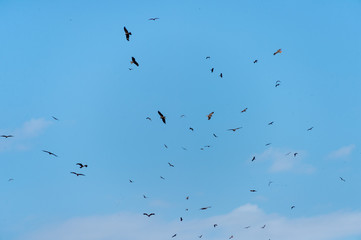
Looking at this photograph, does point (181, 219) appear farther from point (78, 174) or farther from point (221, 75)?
point (221, 75)

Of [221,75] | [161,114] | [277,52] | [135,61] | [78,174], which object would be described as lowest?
[78,174]

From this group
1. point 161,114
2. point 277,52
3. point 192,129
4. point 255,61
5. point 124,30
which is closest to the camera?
point 124,30

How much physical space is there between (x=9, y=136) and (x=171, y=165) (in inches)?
530

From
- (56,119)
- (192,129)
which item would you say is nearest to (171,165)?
(192,129)

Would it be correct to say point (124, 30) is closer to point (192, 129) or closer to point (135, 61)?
point (135, 61)

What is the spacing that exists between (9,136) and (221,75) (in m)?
17.4

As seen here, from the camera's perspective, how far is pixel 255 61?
24016 mm

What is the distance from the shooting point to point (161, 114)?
19.2 meters

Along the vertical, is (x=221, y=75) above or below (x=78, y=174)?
above

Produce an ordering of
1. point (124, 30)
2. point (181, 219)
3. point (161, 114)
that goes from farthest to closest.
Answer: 1. point (181, 219)
2. point (161, 114)
3. point (124, 30)

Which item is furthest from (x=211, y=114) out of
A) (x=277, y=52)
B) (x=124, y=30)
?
(x=124, y=30)

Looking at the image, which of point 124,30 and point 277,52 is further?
point 277,52

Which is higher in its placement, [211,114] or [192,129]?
[192,129]

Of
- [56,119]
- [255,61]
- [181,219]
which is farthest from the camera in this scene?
[181,219]
